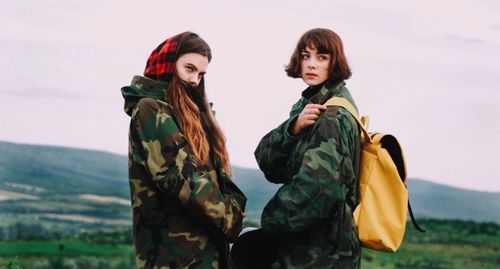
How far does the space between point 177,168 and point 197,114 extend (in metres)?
0.32

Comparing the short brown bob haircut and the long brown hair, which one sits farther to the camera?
the short brown bob haircut

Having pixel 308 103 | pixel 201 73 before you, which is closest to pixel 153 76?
pixel 201 73

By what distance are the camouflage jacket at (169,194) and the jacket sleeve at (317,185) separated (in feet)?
0.68

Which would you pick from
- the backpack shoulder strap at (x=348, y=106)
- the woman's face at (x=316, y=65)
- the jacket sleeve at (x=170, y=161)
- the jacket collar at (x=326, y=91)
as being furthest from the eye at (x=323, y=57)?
the jacket sleeve at (x=170, y=161)

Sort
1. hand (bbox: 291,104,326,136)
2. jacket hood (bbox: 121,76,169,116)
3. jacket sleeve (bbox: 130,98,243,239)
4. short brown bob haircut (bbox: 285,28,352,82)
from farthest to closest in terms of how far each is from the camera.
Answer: short brown bob haircut (bbox: 285,28,352,82) < hand (bbox: 291,104,326,136) < jacket hood (bbox: 121,76,169,116) < jacket sleeve (bbox: 130,98,243,239)

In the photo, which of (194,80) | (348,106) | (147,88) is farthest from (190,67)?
(348,106)

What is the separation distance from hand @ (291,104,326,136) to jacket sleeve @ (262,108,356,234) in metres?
0.06

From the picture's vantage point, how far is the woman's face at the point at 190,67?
4.34m

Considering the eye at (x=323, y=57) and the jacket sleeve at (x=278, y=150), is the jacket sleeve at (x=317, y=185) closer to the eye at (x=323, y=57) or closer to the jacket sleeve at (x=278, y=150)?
the jacket sleeve at (x=278, y=150)

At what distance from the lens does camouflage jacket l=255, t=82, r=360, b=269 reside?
4.41 meters

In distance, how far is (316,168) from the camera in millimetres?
4414

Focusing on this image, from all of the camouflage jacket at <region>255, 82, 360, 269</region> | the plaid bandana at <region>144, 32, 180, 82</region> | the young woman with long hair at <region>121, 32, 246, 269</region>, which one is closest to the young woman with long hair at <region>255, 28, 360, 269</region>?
the camouflage jacket at <region>255, 82, 360, 269</region>

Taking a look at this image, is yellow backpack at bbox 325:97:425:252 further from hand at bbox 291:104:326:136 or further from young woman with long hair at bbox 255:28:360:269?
hand at bbox 291:104:326:136

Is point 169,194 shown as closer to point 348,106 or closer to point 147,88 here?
point 147,88
